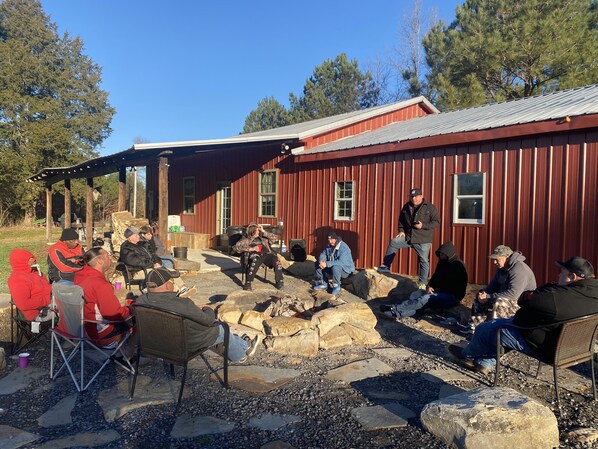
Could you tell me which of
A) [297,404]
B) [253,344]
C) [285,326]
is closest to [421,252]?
[285,326]

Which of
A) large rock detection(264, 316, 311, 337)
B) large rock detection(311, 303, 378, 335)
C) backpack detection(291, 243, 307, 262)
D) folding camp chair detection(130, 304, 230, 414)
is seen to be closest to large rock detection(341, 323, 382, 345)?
large rock detection(311, 303, 378, 335)

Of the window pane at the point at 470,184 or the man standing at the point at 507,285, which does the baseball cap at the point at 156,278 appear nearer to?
the man standing at the point at 507,285

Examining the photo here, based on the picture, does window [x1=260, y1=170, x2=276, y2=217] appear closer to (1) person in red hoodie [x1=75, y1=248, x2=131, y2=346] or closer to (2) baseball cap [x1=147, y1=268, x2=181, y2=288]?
(2) baseball cap [x1=147, y1=268, x2=181, y2=288]

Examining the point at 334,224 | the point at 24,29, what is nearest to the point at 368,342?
the point at 334,224

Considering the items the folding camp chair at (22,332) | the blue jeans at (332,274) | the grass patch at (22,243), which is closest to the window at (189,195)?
the grass patch at (22,243)

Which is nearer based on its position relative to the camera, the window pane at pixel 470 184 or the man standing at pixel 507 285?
the man standing at pixel 507 285

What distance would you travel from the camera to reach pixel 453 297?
5.90 m

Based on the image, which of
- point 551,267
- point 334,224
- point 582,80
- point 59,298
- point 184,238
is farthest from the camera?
point 582,80

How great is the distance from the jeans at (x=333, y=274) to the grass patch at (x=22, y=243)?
18.1 ft

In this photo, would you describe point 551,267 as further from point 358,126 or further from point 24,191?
point 24,191

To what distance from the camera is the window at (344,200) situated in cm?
1048

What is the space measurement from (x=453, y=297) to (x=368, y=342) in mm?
1488

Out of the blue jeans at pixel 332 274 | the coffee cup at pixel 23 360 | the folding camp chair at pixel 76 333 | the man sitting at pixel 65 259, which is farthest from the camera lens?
the blue jeans at pixel 332 274

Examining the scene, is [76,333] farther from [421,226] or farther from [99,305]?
[421,226]
